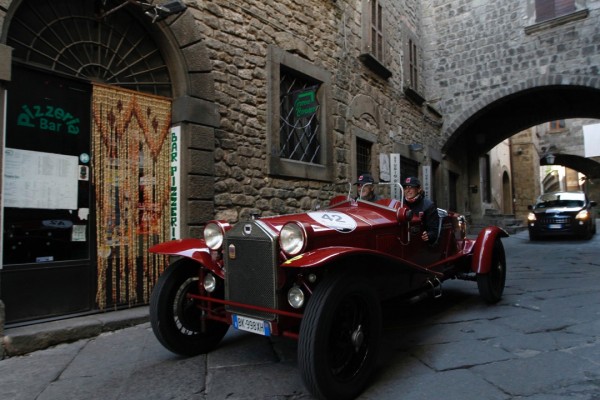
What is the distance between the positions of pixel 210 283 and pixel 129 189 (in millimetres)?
2116

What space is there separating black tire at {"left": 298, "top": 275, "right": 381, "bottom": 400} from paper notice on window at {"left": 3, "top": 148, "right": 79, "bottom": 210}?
3007 mm

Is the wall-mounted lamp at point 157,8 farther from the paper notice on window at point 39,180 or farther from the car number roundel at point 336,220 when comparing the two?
the car number roundel at point 336,220

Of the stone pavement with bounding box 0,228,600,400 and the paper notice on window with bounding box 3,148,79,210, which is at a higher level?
the paper notice on window with bounding box 3,148,79,210

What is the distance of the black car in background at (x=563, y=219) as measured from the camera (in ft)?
40.8

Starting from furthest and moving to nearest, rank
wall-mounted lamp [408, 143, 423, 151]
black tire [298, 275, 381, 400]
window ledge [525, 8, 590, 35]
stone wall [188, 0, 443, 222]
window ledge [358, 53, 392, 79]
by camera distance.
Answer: window ledge [525, 8, 590, 35] < wall-mounted lamp [408, 143, 423, 151] < window ledge [358, 53, 392, 79] < stone wall [188, 0, 443, 222] < black tire [298, 275, 381, 400]

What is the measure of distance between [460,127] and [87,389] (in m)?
13.6

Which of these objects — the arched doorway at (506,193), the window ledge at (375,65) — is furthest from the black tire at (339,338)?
the arched doorway at (506,193)

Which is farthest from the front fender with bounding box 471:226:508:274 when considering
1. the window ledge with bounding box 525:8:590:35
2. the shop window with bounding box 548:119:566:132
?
the shop window with bounding box 548:119:566:132

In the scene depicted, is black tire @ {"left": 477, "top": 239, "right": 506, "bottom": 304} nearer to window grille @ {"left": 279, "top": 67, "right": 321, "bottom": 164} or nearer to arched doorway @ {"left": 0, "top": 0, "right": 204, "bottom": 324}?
window grille @ {"left": 279, "top": 67, "right": 321, "bottom": 164}

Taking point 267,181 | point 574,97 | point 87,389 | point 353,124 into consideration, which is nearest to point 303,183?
point 267,181

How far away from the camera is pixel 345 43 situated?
8.26 meters

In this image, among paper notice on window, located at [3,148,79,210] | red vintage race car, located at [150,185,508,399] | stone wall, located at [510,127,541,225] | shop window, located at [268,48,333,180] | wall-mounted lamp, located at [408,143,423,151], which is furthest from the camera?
stone wall, located at [510,127,541,225]

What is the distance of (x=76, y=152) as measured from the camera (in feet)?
14.0

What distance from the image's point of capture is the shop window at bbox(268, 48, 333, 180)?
20.4ft
